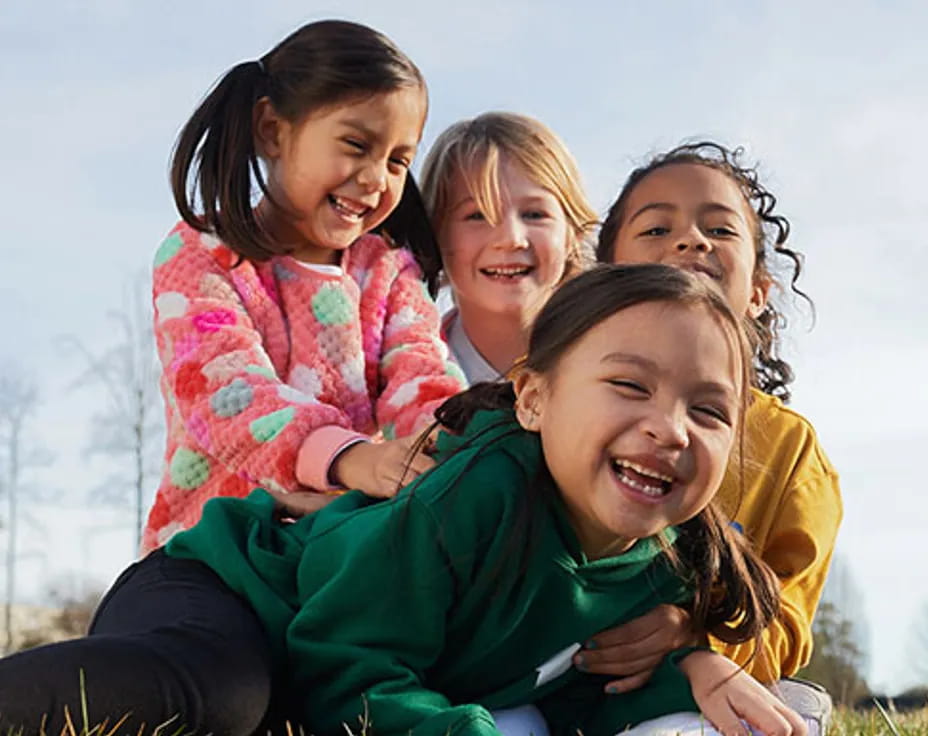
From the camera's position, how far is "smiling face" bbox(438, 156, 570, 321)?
4570 millimetres

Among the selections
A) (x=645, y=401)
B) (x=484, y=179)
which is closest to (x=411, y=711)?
(x=645, y=401)

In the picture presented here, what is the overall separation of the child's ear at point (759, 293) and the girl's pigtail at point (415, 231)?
3.31ft

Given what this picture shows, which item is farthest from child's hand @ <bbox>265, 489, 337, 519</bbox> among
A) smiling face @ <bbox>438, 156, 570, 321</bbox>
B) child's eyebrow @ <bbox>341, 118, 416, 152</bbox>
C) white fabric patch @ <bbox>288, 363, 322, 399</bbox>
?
smiling face @ <bbox>438, 156, 570, 321</bbox>

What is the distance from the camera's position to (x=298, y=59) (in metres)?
4.04

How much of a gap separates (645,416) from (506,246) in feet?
6.22

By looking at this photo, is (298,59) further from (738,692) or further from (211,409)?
(738,692)

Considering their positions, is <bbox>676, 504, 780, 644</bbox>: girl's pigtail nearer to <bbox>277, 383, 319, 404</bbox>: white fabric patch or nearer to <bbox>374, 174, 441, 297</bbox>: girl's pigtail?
<bbox>277, 383, 319, 404</bbox>: white fabric patch

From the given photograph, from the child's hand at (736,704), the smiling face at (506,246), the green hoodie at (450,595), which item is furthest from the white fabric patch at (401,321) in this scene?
the child's hand at (736,704)

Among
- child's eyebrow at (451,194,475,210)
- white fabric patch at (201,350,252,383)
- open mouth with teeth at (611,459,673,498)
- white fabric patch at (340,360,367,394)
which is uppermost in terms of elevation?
child's eyebrow at (451,194,475,210)

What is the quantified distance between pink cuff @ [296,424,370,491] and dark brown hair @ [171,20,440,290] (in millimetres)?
654

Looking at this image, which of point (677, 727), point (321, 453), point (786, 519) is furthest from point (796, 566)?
point (321, 453)

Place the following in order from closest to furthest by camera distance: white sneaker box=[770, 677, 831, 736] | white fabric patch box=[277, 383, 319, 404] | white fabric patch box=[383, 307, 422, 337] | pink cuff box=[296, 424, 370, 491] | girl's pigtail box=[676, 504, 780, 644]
Answer: girl's pigtail box=[676, 504, 780, 644] → white sneaker box=[770, 677, 831, 736] → pink cuff box=[296, 424, 370, 491] → white fabric patch box=[277, 383, 319, 404] → white fabric patch box=[383, 307, 422, 337]

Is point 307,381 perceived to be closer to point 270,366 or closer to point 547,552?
point 270,366

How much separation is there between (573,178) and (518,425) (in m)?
1.99
